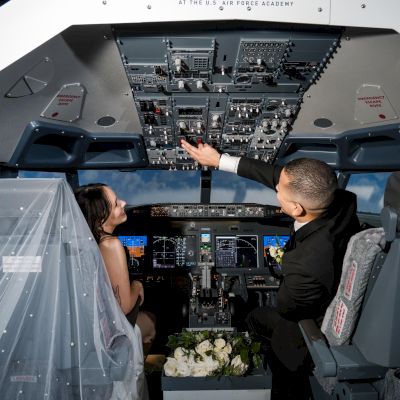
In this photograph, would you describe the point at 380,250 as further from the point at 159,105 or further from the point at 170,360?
the point at 159,105

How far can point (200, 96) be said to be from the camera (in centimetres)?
225

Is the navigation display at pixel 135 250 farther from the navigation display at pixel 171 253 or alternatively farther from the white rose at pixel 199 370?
the white rose at pixel 199 370

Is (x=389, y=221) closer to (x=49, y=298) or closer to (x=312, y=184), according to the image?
(x=312, y=184)

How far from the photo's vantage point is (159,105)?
7.65 feet

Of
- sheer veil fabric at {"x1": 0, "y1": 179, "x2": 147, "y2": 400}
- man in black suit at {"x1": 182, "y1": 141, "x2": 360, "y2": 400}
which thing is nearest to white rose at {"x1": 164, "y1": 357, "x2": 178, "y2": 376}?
sheer veil fabric at {"x1": 0, "y1": 179, "x2": 147, "y2": 400}

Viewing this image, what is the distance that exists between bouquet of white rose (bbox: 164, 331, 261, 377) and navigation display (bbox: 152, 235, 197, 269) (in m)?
1.37

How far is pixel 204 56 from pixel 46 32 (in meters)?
0.75

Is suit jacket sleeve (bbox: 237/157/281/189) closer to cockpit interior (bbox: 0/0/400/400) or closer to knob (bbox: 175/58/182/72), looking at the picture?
cockpit interior (bbox: 0/0/400/400)

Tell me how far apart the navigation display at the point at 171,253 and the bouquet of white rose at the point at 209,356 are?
4.48ft

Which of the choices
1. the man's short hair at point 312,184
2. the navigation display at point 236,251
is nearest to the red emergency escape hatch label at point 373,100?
A: the man's short hair at point 312,184

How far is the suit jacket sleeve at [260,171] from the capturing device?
6.77ft

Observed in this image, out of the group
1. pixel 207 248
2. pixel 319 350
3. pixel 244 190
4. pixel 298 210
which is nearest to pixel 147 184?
pixel 244 190

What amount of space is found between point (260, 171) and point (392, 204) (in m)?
0.92

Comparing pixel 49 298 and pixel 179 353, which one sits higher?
pixel 49 298
